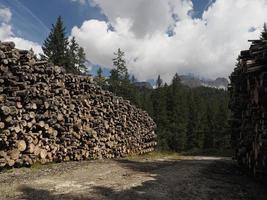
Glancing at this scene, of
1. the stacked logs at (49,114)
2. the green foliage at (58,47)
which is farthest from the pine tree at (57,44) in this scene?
the stacked logs at (49,114)

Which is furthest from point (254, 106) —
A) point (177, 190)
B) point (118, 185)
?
point (118, 185)

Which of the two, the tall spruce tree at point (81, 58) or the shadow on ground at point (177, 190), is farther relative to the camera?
the tall spruce tree at point (81, 58)

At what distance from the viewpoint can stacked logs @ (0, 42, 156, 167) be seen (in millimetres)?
11484

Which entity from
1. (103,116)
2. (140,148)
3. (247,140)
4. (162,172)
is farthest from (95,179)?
(140,148)

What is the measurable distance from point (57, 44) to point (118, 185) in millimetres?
55259

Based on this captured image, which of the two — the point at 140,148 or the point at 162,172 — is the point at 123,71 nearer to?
the point at 140,148

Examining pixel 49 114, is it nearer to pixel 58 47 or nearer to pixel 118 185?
pixel 118 185

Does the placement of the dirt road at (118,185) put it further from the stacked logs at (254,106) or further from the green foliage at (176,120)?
the green foliage at (176,120)

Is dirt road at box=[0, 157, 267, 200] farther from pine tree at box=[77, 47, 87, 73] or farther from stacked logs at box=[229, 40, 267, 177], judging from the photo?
pine tree at box=[77, 47, 87, 73]

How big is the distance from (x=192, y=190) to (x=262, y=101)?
3062 mm

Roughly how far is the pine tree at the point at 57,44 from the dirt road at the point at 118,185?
49.5 meters

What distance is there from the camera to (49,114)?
13414 millimetres

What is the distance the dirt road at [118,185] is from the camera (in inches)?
308

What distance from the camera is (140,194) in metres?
8.02
